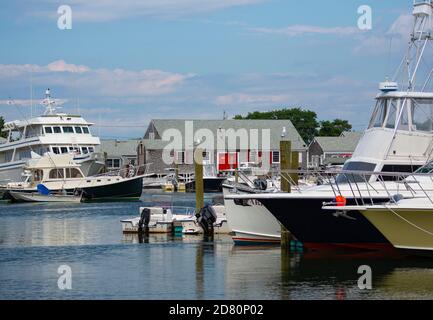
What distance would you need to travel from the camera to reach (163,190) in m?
102

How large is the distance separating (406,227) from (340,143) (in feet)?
289

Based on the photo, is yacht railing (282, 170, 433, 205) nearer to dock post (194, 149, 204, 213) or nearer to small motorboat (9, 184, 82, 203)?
dock post (194, 149, 204, 213)

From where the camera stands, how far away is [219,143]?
110 m

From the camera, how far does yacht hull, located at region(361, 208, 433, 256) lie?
27.8 m

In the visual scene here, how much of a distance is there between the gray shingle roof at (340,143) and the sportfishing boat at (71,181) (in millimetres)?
41659

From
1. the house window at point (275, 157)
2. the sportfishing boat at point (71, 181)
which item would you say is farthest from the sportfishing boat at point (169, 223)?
the house window at point (275, 157)

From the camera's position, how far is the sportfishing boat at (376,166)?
29875mm

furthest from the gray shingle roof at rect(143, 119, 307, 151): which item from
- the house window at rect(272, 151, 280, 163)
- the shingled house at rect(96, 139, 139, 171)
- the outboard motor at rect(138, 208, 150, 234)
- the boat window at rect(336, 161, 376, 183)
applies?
the boat window at rect(336, 161, 376, 183)

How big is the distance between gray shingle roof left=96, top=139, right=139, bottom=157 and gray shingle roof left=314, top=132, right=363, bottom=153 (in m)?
23.8

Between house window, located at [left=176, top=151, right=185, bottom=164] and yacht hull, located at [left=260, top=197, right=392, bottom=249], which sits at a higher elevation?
house window, located at [left=176, top=151, right=185, bottom=164]

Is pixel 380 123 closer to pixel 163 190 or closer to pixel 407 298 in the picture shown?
pixel 407 298

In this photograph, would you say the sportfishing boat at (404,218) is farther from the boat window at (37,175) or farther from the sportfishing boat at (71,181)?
the boat window at (37,175)
